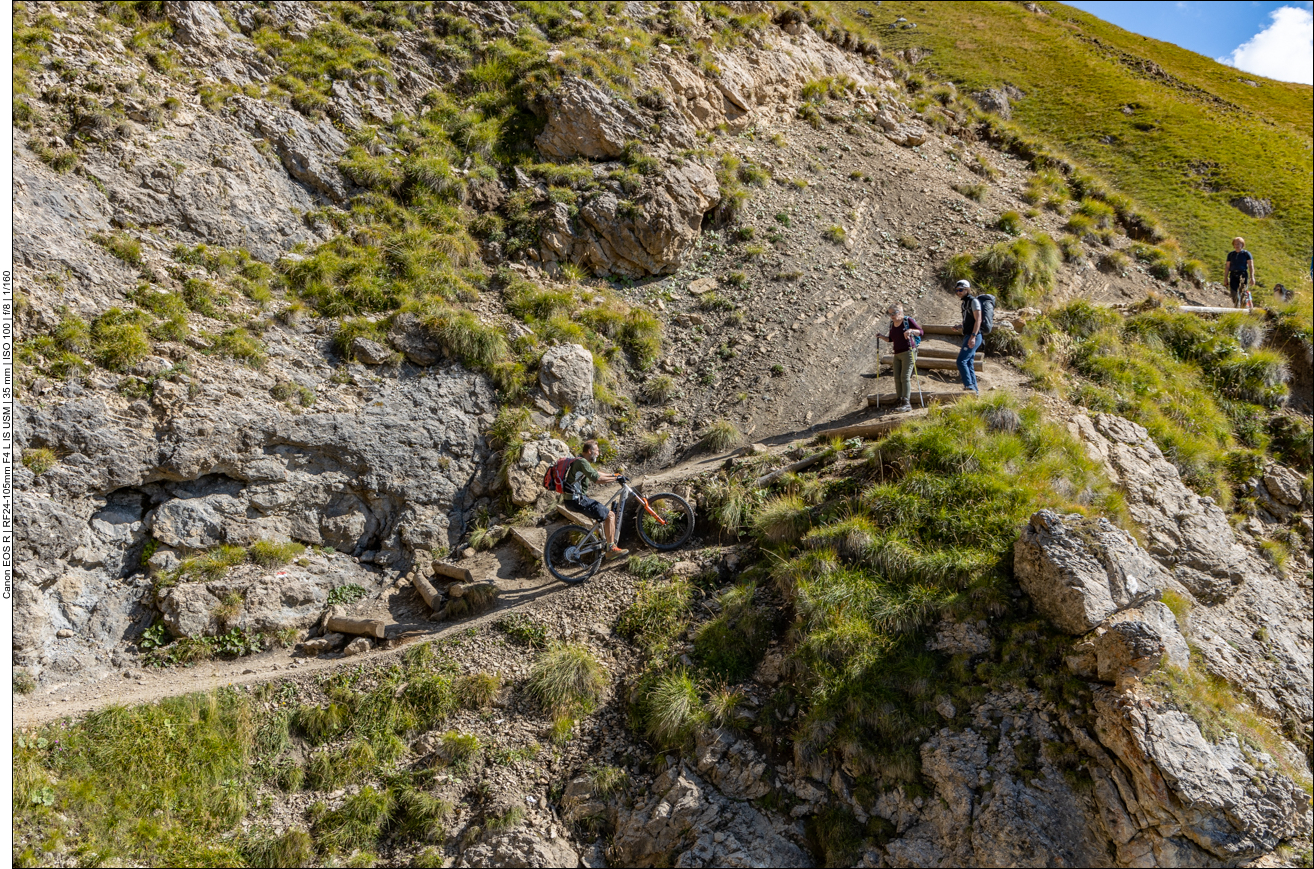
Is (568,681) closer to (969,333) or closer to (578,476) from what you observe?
(578,476)

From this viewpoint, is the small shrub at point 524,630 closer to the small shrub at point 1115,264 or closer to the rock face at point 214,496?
the rock face at point 214,496

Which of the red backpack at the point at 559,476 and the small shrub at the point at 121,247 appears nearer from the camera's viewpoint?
the red backpack at the point at 559,476

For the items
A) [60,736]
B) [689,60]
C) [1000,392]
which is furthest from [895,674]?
[689,60]

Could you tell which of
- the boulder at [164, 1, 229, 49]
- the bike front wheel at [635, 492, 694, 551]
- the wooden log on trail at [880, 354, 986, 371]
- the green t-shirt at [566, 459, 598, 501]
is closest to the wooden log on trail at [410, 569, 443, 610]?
the green t-shirt at [566, 459, 598, 501]

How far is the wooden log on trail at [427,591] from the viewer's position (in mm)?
12000

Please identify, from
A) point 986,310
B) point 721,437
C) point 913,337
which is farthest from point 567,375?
point 986,310

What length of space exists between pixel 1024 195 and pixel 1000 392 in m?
14.0

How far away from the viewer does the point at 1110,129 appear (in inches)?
1307

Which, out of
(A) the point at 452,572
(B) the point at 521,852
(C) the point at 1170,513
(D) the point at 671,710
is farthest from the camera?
(A) the point at 452,572

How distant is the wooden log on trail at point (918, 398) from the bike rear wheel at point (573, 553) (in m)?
6.78

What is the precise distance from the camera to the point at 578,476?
11562mm

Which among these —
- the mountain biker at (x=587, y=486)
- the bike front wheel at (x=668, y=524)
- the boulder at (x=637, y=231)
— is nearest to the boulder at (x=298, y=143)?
the boulder at (x=637, y=231)

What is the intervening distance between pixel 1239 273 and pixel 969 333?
434 inches

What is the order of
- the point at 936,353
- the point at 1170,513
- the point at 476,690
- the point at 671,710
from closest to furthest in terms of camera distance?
1. the point at 671,710
2. the point at 476,690
3. the point at 1170,513
4. the point at 936,353
